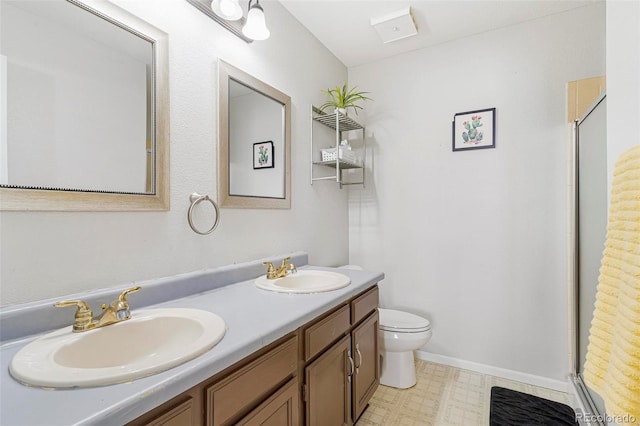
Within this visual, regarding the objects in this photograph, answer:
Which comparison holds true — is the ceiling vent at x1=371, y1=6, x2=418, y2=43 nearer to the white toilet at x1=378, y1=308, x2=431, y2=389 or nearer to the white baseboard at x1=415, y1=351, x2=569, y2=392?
the white toilet at x1=378, y1=308, x2=431, y2=389

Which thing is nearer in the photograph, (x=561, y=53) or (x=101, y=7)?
(x=101, y=7)

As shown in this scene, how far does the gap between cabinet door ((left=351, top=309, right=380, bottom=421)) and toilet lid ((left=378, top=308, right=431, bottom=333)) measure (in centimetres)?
24

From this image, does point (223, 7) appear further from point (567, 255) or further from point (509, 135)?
point (567, 255)

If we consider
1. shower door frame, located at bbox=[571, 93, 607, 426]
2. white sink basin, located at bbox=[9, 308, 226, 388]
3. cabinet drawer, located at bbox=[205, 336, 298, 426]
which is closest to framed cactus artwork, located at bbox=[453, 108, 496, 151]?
shower door frame, located at bbox=[571, 93, 607, 426]

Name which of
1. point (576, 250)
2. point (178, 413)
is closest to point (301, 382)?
point (178, 413)

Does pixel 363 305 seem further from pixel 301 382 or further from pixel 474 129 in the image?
pixel 474 129

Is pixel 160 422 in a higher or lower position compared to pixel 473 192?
lower

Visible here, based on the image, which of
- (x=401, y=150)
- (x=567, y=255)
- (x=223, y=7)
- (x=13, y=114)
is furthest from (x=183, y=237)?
(x=567, y=255)

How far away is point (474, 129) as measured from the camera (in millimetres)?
2176

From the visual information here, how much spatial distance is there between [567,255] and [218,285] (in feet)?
6.72

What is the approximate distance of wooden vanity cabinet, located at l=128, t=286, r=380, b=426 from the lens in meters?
0.72

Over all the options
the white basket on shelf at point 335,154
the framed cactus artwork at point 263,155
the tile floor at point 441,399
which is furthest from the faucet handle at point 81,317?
the white basket on shelf at point 335,154

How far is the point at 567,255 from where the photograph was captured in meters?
1.87

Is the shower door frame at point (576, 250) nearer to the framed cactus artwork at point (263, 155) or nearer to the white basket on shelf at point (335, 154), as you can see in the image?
the white basket on shelf at point (335, 154)
